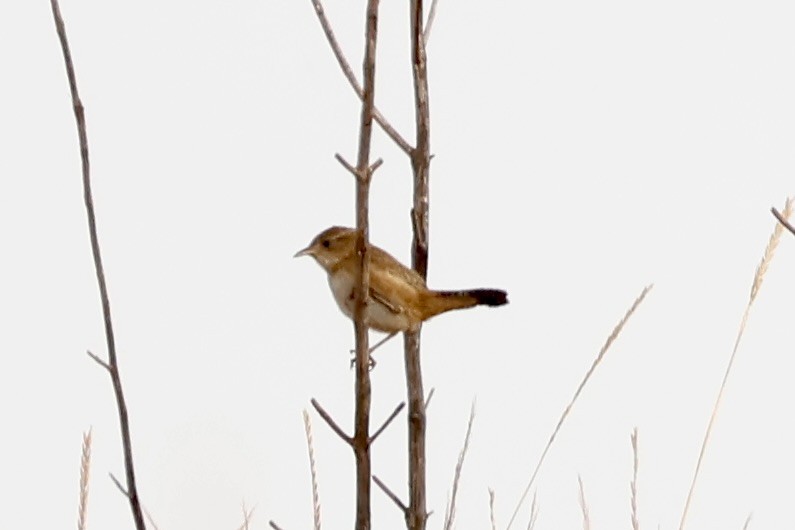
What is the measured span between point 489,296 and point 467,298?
46mm

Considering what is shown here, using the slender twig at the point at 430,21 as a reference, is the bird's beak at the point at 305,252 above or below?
below

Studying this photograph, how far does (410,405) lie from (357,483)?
397 millimetres

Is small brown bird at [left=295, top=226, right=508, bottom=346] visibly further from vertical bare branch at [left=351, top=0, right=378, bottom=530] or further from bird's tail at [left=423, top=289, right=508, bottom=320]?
vertical bare branch at [left=351, top=0, right=378, bottom=530]

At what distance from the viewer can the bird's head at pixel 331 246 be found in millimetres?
3053

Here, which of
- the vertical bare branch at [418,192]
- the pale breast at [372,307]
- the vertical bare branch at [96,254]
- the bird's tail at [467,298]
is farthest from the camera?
the bird's tail at [467,298]

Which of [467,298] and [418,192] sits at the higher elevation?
[418,192]

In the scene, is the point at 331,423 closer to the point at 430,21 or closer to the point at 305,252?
the point at 430,21

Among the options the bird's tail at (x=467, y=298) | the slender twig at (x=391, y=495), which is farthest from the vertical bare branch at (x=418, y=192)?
the bird's tail at (x=467, y=298)

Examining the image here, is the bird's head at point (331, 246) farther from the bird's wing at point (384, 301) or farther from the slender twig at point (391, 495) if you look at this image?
the slender twig at point (391, 495)

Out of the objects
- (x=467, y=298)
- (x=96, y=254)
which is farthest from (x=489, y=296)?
(x=96, y=254)

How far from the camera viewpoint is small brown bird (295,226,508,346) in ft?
9.32

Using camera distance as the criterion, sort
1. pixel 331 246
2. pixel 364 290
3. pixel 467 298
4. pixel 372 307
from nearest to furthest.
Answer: pixel 364 290
pixel 372 307
pixel 467 298
pixel 331 246

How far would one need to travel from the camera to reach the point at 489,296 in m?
3.05

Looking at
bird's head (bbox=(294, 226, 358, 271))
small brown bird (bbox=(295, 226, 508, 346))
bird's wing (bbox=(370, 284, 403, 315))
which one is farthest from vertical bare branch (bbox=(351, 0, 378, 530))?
bird's head (bbox=(294, 226, 358, 271))
